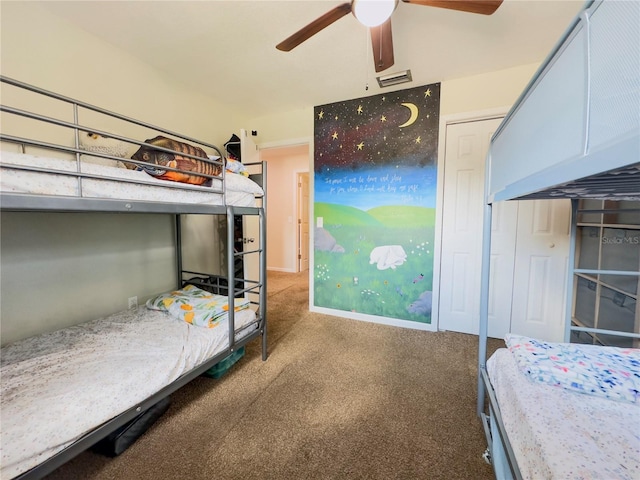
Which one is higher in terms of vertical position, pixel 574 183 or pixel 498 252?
pixel 574 183

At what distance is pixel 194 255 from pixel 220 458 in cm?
192

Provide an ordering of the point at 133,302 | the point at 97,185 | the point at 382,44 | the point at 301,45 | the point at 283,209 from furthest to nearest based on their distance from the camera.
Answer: the point at 283,209 → the point at 133,302 → the point at 301,45 → the point at 382,44 → the point at 97,185

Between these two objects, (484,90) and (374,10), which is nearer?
(374,10)

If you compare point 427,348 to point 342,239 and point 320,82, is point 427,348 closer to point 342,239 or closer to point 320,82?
point 342,239

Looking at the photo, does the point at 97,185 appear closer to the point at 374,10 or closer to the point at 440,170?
the point at 374,10

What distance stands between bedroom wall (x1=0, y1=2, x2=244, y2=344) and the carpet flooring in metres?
0.96

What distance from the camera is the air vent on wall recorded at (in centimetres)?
221

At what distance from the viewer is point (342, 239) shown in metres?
2.96

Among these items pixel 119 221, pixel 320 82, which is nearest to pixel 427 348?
pixel 320 82

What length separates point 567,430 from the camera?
0.71m

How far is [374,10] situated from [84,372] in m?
2.19

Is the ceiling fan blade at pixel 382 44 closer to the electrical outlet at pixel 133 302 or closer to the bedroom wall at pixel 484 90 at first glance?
the bedroom wall at pixel 484 90

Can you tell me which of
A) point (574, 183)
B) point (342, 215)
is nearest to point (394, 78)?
point (342, 215)

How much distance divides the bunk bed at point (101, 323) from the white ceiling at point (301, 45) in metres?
0.66
